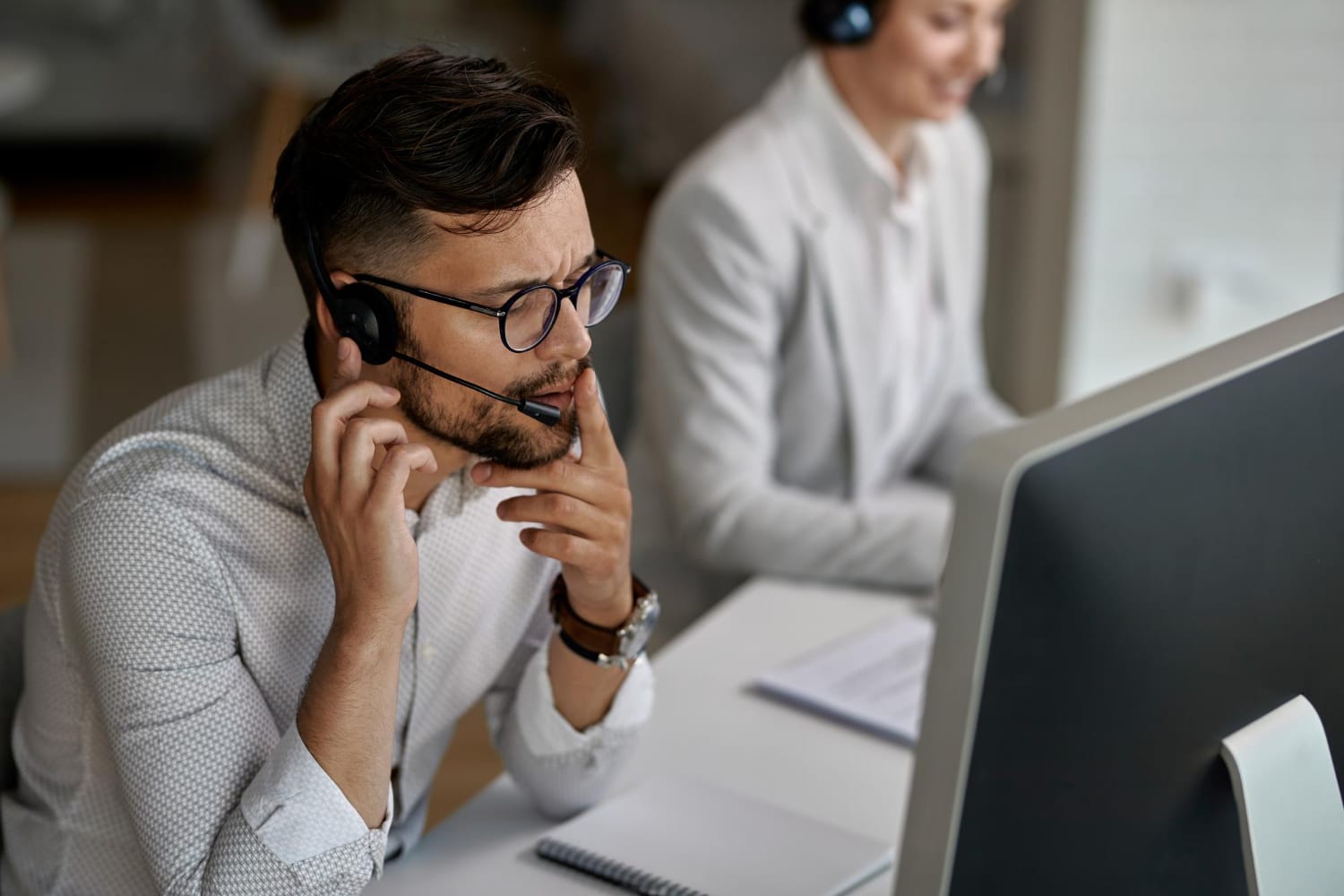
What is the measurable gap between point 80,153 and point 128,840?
5.74 metres

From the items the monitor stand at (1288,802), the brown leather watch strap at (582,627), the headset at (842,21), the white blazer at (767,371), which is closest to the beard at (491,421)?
the brown leather watch strap at (582,627)

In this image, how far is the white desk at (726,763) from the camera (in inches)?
45.2

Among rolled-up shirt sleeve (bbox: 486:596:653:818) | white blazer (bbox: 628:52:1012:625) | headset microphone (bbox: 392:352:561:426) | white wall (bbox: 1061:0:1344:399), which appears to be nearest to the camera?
headset microphone (bbox: 392:352:561:426)

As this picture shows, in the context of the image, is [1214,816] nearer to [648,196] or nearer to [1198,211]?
[1198,211]

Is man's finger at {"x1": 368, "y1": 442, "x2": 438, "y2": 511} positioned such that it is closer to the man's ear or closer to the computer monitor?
the man's ear

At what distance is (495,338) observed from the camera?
1.07 m

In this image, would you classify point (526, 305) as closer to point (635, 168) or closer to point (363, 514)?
point (363, 514)

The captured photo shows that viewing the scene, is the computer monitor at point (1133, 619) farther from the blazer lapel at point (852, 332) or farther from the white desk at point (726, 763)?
the blazer lapel at point (852, 332)

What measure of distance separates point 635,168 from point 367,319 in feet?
16.0

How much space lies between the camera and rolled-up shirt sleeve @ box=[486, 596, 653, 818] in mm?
1207

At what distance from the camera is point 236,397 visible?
1133 mm

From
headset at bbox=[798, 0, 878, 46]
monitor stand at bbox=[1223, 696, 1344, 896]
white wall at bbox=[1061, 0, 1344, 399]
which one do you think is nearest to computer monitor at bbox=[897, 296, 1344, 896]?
monitor stand at bbox=[1223, 696, 1344, 896]

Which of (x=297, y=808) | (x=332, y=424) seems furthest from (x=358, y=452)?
(x=297, y=808)

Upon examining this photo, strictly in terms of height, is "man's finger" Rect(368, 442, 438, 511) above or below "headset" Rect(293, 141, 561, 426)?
below
